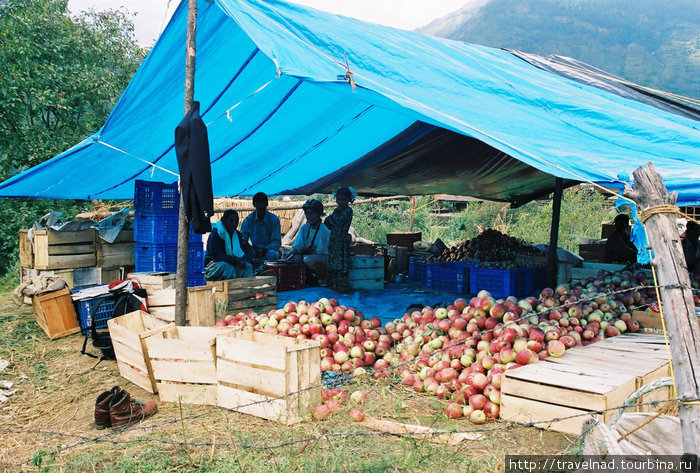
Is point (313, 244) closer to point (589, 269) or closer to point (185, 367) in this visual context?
point (589, 269)

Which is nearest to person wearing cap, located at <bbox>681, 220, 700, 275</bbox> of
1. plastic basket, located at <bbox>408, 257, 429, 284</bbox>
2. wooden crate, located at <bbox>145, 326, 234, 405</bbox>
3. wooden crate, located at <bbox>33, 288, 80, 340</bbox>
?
plastic basket, located at <bbox>408, 257, 429, 284</bbox>

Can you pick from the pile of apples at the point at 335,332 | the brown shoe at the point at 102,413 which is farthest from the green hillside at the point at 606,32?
the brown shoe at the point at 102,413

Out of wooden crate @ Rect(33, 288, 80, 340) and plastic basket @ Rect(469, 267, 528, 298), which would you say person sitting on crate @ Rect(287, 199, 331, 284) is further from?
wooden crate @ Rect(33, 288, 80, 340)

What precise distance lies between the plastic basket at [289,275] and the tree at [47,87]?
6006mm

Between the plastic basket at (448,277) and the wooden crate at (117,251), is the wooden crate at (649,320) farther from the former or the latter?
the wooden crate at (117,251)

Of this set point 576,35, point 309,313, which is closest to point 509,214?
point 309,313

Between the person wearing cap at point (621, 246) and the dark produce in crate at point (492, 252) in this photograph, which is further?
the person wearing cap at point (621, 246)

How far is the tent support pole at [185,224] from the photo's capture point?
15.4 feet

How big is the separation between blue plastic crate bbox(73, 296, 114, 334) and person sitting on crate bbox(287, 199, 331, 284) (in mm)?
3050

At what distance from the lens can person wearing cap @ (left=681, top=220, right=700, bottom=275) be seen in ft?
22.4

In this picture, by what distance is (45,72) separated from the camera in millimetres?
10492

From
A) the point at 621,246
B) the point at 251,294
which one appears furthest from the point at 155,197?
the point at 621,246

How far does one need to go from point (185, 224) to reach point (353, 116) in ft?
11.3

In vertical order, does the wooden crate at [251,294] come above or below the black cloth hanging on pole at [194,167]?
below
